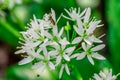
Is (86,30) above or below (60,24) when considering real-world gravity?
below

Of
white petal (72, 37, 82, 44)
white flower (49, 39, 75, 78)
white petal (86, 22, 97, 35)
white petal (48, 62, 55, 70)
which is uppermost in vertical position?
white petal (86, 22, 97, 35)

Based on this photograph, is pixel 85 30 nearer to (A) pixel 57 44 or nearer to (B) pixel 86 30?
(B) pixel 86 30

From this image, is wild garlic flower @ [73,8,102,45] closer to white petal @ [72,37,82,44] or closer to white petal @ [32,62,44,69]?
white petal @ [72,37,82,44]

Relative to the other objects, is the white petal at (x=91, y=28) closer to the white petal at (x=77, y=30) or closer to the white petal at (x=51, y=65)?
the white petal at (x=77, y=30)

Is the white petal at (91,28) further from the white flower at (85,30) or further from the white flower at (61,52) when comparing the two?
the white flower at (61,52)

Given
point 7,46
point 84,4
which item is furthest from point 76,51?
point 7,46

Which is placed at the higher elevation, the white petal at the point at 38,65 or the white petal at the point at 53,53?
the white petal at the point at 53,53

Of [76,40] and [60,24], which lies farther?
[60,24]

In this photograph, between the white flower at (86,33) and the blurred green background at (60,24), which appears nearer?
the white flower at (86,33)

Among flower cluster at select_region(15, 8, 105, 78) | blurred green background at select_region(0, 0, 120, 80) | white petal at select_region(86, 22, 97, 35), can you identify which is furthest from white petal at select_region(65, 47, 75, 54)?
blurred green background at select_region(0, 0, 120, 80)

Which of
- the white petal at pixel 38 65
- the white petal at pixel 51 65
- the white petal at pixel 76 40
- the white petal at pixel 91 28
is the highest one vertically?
the white petal at pixel 91 28

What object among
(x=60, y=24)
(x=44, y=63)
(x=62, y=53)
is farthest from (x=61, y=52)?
(x=60, y=24)

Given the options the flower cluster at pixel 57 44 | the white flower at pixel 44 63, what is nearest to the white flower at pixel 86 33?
the flower cluster at pixel 57 44
